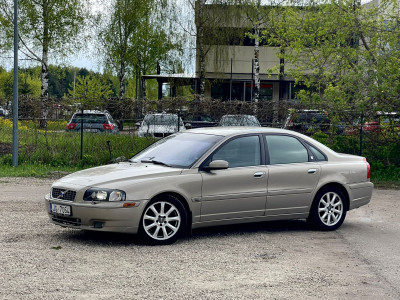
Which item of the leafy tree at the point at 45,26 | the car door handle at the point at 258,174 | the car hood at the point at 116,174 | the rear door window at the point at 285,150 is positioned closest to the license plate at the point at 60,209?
the car hood at the point at 116,174

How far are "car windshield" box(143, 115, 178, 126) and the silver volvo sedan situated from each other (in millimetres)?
9797

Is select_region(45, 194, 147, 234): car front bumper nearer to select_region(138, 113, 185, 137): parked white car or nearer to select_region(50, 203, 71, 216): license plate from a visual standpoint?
select_region(50, 203, 71, 216): license plate

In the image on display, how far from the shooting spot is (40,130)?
2070 cm

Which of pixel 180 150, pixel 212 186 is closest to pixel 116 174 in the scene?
pixel 180 150

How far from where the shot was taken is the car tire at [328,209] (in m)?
10.9

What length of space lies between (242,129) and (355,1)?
13279mm

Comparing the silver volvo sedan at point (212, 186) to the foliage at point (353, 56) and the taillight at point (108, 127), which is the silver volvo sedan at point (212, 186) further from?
the foliage at point (353, 56)

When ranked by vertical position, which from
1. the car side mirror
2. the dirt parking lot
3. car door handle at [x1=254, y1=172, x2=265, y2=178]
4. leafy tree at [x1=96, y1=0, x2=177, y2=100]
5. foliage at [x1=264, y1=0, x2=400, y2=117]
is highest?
leafy tree at [x1=96, y1=0, x2=177, y2=100]

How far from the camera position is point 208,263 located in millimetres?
8406

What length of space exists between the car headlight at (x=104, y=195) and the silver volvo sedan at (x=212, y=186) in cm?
1

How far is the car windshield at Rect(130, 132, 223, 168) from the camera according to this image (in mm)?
10039

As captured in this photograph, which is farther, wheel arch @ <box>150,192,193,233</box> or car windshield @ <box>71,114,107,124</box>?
car windshield @ <box>71,114,107,124</box>

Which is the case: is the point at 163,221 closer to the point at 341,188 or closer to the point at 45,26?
the point at 341,188

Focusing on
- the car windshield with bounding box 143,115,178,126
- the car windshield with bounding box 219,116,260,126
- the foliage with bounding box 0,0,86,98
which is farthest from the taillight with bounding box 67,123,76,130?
the foliage with bounding box 0,0,86,98
